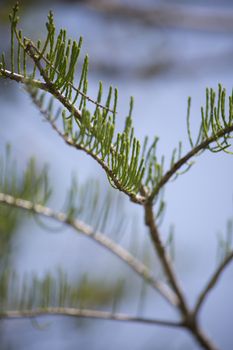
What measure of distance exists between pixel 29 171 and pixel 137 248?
0.20 metres

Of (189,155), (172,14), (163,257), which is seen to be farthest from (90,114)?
(172,14)

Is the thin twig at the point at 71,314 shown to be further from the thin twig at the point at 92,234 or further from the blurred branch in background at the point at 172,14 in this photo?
the blurred branch in background at the point at 172,14

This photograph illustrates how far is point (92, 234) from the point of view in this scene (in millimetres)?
537

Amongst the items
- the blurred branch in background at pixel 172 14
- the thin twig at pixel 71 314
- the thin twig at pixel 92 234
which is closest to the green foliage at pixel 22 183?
the thin twig at pixel 92 234

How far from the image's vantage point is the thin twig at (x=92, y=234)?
0.50m

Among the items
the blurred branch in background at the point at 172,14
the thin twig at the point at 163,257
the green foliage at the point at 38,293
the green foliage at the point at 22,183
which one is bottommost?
the green foliage at the point at 38,293

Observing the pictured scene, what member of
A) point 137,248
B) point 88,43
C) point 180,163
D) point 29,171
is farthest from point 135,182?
point 88,43

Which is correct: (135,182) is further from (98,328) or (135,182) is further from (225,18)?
(225,18)

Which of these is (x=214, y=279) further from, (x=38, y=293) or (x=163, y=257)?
(x=38, y=293)

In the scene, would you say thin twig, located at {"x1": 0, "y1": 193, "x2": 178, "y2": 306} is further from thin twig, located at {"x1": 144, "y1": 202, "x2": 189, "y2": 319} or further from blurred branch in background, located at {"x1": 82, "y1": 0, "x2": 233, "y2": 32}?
blurred branch in background, located at {"x1": 82, "y1": 0, "x2": 233, "y2": 32}

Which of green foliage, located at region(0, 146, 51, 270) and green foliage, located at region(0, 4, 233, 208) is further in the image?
green foliage, located at region(0, 146, 51, 270)

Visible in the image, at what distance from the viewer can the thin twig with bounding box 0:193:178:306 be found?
50 centimetres

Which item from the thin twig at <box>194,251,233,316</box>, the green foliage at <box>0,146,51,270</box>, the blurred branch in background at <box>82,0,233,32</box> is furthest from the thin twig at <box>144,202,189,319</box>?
the blurred branch in background at <box>82,0,233,32</box>

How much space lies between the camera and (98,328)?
94 centimetres
